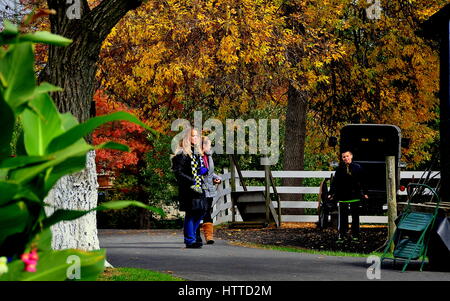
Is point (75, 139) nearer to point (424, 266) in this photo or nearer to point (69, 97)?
point (69, 97)

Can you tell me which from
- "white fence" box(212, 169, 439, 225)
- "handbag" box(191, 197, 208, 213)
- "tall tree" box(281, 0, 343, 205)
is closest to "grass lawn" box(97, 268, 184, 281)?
"handbag" box(191, 197, 208, 213)

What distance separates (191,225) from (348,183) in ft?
10.6

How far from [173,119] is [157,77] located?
15.9ft

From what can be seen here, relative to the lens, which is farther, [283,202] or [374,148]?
[283,202]

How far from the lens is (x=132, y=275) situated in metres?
10.2

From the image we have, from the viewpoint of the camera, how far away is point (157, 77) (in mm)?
21922

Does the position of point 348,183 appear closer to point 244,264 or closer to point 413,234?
point 413,234

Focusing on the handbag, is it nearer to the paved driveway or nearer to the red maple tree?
the paved driveway

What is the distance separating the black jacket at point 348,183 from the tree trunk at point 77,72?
22.7 ft

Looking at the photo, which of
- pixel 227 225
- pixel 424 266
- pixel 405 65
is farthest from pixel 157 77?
pixel 424 266

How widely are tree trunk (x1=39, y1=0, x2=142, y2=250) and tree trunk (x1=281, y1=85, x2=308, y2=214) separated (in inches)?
591

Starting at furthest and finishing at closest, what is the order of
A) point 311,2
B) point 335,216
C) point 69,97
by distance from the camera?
point 311,2 < point 335,216 < point 69,97

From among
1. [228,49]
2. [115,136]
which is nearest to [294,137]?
[115,136]

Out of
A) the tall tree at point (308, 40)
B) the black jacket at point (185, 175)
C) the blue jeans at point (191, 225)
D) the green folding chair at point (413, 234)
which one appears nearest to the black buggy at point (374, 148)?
the tall tree at point (308, 40)
